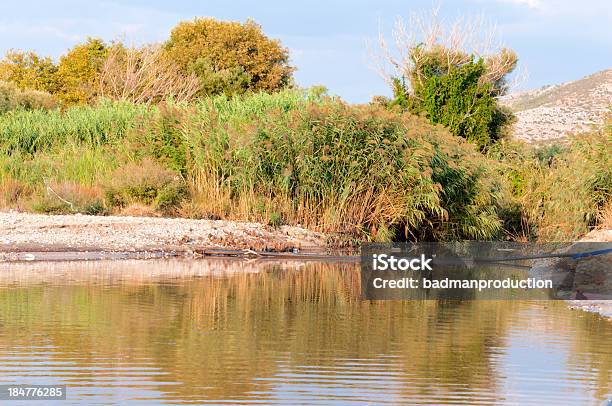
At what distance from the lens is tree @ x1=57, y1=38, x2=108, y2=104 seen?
5115 centimetres

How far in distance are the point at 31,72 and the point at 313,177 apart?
36.8m

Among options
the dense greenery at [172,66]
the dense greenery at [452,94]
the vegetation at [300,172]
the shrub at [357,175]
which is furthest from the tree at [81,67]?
the shrub at [357,175]

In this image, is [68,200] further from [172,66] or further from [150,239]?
[172,66]

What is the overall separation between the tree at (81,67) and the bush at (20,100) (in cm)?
1071

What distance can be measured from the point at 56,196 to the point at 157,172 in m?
2.30

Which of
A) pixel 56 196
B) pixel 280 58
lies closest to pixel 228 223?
pixel 56 196

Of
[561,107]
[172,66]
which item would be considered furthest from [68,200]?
[561,107]

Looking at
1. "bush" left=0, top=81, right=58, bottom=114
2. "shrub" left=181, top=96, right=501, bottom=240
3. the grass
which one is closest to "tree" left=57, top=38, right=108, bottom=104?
"bush" left=0, top=81, right=58, bottom=114

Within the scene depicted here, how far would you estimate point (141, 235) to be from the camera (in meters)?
19.3

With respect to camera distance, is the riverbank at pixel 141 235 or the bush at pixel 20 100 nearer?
the riverbank at pixel 141 235

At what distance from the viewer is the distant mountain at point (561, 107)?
65.9 metres

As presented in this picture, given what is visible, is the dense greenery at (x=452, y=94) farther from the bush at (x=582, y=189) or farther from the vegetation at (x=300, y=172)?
the bush at (x=582, y=189)

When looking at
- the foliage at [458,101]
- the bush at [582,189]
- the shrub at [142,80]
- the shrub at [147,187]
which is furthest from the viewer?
the shrub at [142,80]

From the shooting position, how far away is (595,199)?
18953 mm
